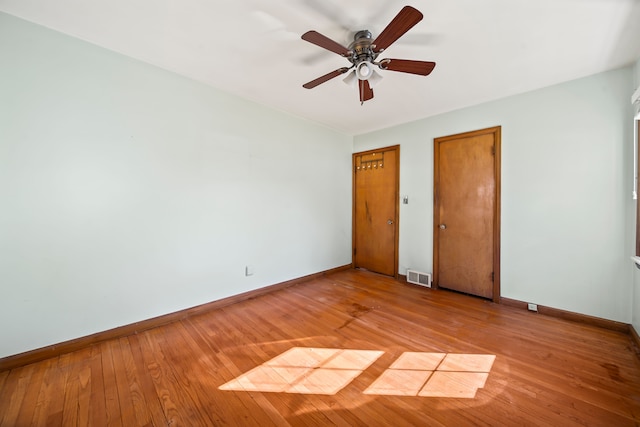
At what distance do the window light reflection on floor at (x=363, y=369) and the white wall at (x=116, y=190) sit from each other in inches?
54.6

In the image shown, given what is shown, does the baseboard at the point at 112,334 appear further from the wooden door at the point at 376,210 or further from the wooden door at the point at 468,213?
the wooden door at the point at 468,213

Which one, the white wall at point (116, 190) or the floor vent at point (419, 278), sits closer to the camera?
the white wall at point (116, 190)

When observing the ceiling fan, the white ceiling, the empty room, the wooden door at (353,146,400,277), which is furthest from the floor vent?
the ceiling fan

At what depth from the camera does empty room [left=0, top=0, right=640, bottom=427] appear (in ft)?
5.31

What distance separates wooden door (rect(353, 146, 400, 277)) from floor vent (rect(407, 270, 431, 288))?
292 mm

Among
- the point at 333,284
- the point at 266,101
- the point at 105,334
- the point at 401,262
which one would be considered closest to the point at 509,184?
the point at 401,262

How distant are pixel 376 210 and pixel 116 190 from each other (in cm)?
361

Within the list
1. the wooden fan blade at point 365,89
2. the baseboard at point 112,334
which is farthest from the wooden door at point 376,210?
the baseboard at point 112,334

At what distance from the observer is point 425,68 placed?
1.85 metres

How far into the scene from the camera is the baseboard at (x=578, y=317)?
230 centimetres

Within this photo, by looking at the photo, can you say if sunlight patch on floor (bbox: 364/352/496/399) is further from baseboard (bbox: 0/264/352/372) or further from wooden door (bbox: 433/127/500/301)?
baseboard (bbox: 0/264/352/372)

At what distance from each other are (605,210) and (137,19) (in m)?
4.56

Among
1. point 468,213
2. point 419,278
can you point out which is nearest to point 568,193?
point 468,213

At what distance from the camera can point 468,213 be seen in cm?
325
